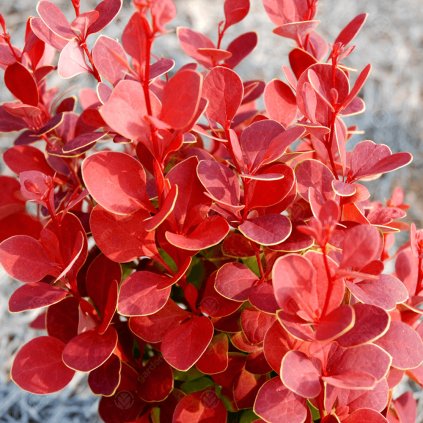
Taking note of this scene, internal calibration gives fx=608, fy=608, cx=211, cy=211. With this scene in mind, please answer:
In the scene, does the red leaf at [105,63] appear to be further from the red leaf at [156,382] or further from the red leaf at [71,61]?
the red leaf at [156,382]

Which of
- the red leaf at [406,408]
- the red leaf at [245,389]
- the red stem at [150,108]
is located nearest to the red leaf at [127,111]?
the red stem at [150,108]

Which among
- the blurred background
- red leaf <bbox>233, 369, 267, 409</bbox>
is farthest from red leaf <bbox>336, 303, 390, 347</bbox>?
the blurred background

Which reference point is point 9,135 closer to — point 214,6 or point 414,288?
point 214,6

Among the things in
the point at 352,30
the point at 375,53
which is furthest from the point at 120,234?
the point at 375,53

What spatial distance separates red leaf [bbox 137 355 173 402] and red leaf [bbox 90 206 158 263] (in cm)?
11

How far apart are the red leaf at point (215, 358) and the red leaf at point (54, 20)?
252 mm

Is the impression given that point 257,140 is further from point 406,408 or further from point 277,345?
point 406,408

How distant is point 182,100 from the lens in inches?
13.5

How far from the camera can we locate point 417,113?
59.4 inches

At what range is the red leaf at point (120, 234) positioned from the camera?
413 mm

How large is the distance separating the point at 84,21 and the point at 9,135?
3.00 feet

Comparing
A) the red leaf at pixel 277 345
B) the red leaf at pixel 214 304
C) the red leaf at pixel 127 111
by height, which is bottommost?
the red leaf at pixel 214 304

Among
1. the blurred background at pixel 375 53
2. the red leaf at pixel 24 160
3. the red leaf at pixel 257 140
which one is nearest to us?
the red leaf at pixel 257 140

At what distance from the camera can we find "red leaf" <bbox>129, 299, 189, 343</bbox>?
436 mm
